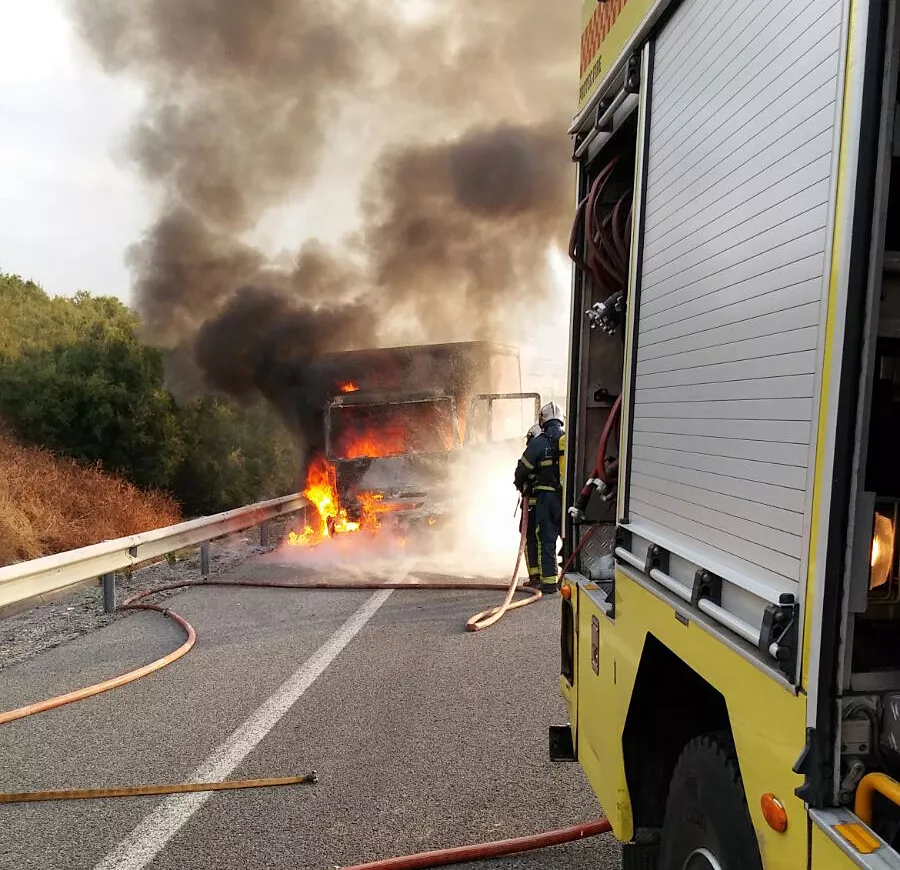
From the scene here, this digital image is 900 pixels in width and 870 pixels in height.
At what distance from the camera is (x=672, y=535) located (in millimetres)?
2168

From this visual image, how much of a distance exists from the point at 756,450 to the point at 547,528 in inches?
255

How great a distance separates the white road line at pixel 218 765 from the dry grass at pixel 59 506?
31.4 feet

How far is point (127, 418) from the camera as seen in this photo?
22203 millimetres

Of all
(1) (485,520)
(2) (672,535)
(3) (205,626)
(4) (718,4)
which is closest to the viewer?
(4) (718,4)

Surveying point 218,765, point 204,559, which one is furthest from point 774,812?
point 204,559

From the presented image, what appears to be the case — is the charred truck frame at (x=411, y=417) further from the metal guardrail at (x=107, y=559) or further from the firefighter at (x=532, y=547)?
the firefighter at (x=532, y=547)

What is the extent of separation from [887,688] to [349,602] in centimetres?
634

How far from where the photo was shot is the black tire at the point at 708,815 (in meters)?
1.71

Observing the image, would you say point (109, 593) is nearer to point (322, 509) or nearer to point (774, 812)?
point (322, 509)

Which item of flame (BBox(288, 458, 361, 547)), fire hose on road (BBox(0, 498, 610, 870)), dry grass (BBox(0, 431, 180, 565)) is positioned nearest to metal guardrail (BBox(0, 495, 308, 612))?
fire hose on road (BBox(0, 498, 610, 870))

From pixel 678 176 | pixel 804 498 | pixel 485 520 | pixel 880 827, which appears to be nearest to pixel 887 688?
pixel 880 827

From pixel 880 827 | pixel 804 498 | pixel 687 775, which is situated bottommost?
pixel 687 775

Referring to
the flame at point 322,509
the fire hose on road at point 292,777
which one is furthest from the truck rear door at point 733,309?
the flame at point 322,509

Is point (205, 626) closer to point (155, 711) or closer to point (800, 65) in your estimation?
point (155, 711)
